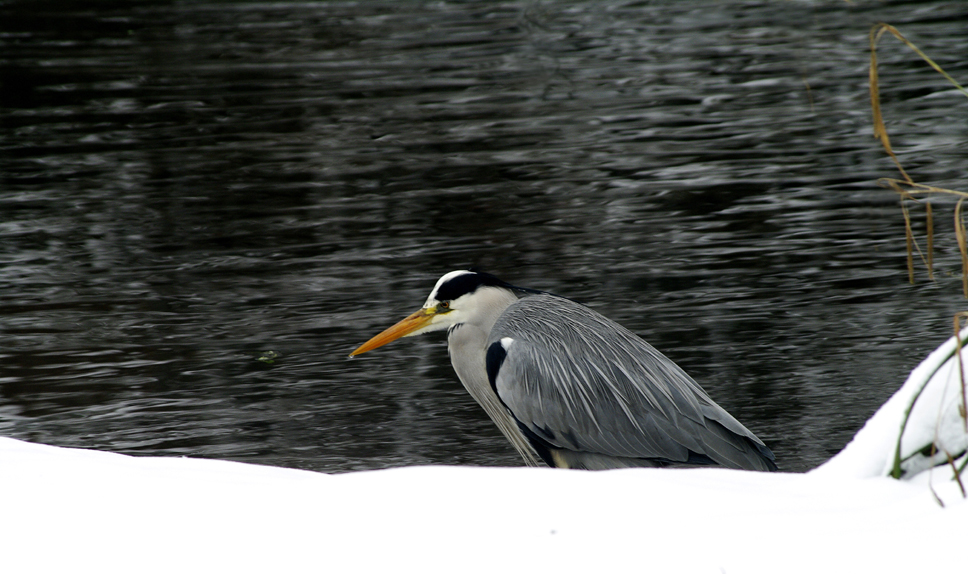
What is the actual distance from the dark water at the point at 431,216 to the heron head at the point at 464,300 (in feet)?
1.66

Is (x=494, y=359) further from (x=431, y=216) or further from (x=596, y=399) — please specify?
(x=431, y=216)

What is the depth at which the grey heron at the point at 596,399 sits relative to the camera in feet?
14.1

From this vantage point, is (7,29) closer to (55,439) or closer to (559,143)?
(559,143)

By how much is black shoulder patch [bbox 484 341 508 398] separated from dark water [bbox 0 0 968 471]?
1.38 ft

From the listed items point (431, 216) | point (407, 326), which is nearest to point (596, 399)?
point (407, 326)

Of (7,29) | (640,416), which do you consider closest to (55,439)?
(640,416)

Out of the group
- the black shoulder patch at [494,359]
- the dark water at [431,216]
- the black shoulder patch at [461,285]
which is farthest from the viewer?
the dark water at [431,216]

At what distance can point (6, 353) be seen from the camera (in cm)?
628

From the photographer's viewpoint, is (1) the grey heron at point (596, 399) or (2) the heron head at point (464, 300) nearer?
(1) the grey heron at point (596, 399)

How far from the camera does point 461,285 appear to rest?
488cm

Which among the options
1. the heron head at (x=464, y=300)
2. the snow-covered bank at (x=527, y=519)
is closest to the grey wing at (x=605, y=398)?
the heron head at (x=464, y=300)

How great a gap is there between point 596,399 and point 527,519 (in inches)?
81.3

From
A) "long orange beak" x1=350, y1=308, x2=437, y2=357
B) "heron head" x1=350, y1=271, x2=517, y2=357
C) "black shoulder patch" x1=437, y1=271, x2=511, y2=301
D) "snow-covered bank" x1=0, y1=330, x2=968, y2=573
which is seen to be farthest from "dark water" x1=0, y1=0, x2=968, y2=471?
"snow-covered bank" x1=0, y1=330, x2=968, y2=573

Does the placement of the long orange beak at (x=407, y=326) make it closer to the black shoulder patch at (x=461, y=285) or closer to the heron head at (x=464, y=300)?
the heron head at (x=464, y=300)
